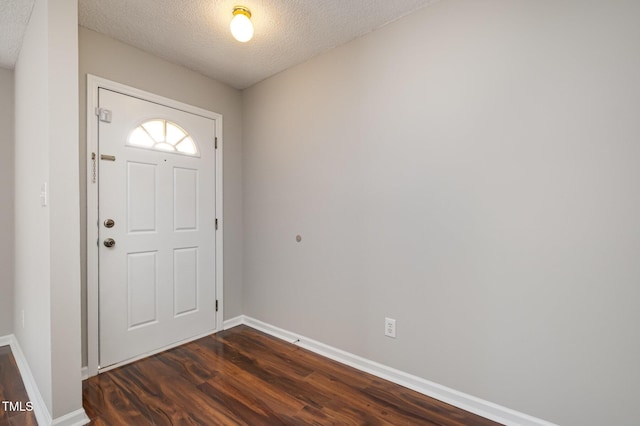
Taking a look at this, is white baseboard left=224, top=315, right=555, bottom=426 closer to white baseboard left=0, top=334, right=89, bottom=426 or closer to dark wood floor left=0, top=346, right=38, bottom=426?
white baseboard left=0, top=334, right=89, bottom=426

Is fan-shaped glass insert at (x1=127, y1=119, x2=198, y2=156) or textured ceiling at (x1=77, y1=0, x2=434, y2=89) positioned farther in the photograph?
fan-shaped glass insert at (x1=127, y1=119, x2=198, y2=156)

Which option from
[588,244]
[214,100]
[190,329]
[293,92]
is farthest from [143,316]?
[588,244]

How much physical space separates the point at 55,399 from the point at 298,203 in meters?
1.94

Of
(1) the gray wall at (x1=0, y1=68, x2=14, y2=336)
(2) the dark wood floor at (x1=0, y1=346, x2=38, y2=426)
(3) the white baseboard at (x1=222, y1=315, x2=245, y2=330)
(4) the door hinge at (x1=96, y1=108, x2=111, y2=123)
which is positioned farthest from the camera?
(3) the white baseboard at (x1=222, y1=315, x2=245, y2=330)

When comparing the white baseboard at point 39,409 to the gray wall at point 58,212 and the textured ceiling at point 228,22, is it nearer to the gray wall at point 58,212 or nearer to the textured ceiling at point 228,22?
the gray wall at point 58,212

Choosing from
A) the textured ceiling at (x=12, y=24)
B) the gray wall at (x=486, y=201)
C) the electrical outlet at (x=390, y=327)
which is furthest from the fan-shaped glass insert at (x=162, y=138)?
the electrical outlet at (x=390, y=327)

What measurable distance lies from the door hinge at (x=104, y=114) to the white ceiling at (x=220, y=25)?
57 cm

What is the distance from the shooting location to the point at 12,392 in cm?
193

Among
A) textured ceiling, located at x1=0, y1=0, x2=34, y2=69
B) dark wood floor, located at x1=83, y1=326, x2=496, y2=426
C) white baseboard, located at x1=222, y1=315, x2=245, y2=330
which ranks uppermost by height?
textured ceiling, located at x1=0, y1=0, x2=34, y2=69

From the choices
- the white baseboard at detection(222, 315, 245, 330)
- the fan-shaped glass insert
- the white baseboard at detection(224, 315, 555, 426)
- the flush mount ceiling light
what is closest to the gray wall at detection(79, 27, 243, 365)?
the white baseboard at detection(222, 315, 245, 330)

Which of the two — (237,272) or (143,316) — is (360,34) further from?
(143,316)

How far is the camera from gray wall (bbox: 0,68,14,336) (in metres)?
2.58

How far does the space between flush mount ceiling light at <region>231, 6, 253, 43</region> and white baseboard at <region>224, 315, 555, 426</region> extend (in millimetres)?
2366

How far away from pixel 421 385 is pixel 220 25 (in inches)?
110
